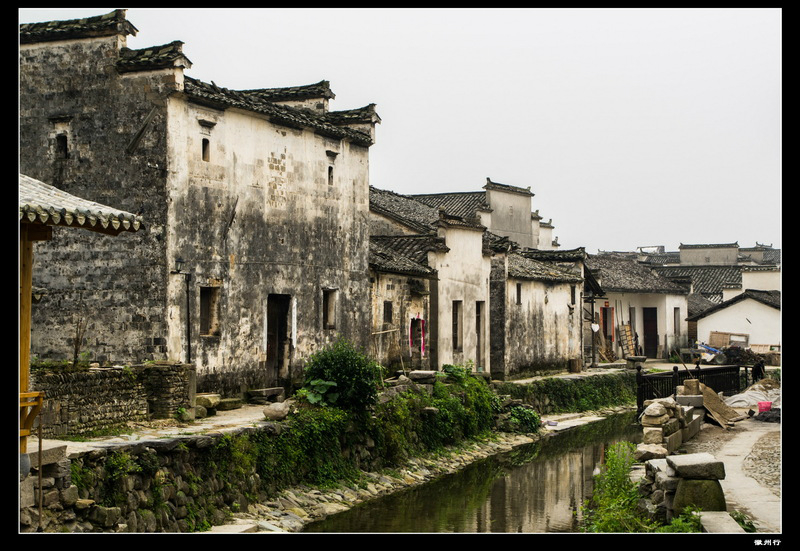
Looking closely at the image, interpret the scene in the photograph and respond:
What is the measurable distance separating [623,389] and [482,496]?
15980 mm

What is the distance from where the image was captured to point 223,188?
17812mm

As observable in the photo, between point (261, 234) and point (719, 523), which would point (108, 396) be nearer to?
point (261, 234)

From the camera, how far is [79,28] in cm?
1650

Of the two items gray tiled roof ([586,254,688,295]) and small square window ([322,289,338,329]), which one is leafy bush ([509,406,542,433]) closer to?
small square window ([322,289,338,329])

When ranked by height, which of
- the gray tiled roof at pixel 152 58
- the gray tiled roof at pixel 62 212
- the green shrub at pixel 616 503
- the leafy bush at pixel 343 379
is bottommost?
the green shrub at pixel 616 503

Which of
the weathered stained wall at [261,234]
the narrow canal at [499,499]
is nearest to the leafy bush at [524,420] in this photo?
the narrow canal at [499,499]

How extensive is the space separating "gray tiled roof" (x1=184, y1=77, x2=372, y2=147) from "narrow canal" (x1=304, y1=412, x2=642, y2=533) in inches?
303

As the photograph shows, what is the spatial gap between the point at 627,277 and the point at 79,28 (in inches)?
1238

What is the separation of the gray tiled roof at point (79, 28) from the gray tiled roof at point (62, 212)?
25.2 feet

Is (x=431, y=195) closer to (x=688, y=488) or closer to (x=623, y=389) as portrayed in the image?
(x=623, y=389)

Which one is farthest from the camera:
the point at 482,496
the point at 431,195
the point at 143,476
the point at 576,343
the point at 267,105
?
the point at 431,195

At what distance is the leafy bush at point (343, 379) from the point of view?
54.5ft

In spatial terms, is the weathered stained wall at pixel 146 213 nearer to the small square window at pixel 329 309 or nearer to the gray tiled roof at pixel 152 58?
the gray tiled roof at pixel 152 58
